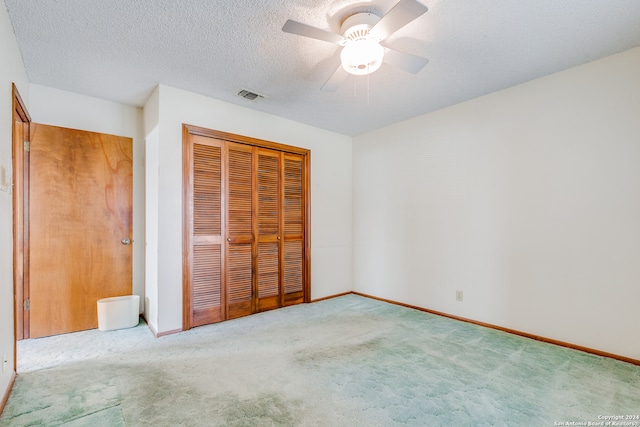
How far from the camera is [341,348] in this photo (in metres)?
2.63

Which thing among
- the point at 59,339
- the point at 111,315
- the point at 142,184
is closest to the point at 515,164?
the point at 142,184

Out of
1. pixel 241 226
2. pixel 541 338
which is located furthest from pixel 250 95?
pixel 541 338

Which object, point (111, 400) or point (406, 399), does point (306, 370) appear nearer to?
point (406, 399)

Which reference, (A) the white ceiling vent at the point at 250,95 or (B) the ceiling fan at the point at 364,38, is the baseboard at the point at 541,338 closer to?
(B) the ceiling fan at the point at 364,38

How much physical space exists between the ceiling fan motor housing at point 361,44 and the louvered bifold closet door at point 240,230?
1.91 m

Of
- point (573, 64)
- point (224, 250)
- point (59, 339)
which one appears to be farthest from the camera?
point (224, 250)

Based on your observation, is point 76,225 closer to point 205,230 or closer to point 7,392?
point 205,230

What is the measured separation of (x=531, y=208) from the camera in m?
2.89

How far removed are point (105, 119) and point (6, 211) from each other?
5.91 ft

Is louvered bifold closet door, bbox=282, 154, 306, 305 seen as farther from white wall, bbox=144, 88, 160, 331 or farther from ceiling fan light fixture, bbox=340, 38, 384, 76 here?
ceiling fan light fixture, bbox=340, 38, 384, 76

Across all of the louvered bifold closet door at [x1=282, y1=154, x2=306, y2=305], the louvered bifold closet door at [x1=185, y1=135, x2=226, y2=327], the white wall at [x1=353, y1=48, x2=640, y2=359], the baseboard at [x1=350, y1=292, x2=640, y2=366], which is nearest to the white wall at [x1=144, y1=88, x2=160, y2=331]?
the louvered bifold closet door at [x1=185, y1=135, x2=226, y2=327]

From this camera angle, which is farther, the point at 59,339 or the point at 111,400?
the point at 59,339

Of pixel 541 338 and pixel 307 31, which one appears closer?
pixel 307 31

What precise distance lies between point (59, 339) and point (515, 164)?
4.74m
